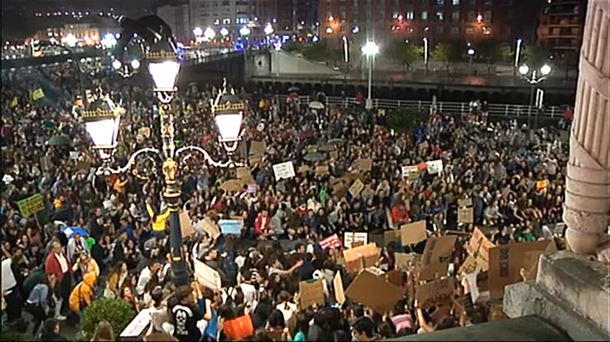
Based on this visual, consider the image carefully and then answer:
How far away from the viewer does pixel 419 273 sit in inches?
345

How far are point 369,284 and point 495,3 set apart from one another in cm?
6763

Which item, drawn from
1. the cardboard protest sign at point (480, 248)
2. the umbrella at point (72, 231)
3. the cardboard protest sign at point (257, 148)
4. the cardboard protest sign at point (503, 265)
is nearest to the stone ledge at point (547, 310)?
the cardboard protest sign at point (503, 265)

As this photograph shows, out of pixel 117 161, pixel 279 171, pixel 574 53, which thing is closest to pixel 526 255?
pixel 279 171

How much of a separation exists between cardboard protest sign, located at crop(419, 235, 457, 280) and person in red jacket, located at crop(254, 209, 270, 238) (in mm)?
5122

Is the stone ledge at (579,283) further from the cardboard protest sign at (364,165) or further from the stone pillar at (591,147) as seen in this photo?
the cardboard protest sign at (364,165)

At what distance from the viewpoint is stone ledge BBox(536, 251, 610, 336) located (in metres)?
4.36

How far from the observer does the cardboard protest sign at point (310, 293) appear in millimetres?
8156

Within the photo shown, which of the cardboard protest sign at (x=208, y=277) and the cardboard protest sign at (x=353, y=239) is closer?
the cardboard protest sign at (x=208, y=277)

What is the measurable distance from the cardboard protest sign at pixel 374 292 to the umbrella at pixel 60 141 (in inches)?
508

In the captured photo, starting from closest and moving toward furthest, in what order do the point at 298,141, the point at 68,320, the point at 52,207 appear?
the point at 68,320 → the point at 52,207 → the point at 298,141

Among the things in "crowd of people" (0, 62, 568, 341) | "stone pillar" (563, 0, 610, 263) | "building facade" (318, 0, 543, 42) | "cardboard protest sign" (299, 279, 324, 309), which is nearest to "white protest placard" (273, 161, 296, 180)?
"crowd of people" (0, 62, 568, 341)

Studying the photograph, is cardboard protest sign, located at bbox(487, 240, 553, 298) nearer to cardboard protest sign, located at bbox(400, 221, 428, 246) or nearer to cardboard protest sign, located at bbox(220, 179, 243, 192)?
cardboard protest sign, located at bbox(400, 221, 428, 246)

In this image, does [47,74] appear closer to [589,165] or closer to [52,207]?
[52,207]

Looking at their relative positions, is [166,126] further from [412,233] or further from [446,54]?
[446,54]
